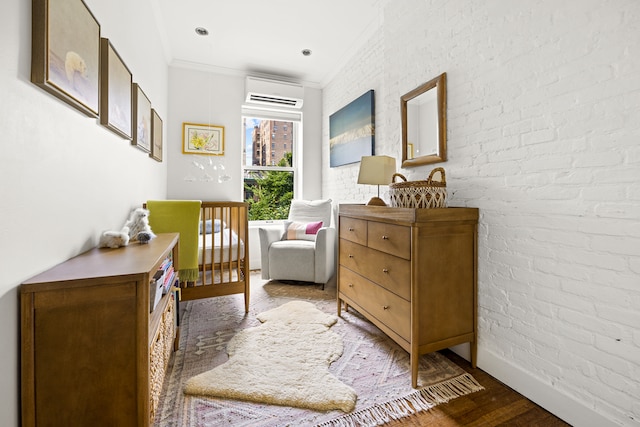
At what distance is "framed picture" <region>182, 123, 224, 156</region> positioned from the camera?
3.79 metres

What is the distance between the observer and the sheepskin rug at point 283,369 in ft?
4.77

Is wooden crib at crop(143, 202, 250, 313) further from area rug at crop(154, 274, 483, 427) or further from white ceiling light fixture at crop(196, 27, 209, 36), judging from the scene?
white ceiling light fixture at crop(196, 27, 209, 36)

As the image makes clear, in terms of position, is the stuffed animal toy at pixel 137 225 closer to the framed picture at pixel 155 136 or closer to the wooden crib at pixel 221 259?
the wooden crib at pixel 221 259

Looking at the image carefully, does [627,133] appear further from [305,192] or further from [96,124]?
[305,192]

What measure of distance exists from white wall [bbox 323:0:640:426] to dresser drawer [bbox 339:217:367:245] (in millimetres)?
625

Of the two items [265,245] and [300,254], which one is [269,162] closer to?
[265,245]

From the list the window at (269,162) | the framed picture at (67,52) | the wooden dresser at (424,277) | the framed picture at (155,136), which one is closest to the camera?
the framed picture at (67,52)

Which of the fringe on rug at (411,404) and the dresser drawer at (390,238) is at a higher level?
the dresser drawer at (390,238)

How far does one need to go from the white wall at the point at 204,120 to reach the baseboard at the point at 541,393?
3401 millimetres

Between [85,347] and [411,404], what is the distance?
1396mm

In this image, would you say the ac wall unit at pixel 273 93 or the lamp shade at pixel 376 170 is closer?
the lamp shade at pixel 376 170

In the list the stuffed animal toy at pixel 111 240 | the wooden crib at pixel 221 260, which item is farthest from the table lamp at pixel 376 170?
the stuffed animal toy at pixel 111 240

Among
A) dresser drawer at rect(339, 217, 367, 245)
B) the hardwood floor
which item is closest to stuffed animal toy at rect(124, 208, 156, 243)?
dresser drawer at rect(339, 217, 367, 245)

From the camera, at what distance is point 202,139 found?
386 centimetres
